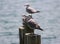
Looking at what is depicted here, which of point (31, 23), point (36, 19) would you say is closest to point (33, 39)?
point (31, 23)

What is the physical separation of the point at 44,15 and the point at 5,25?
2.60 m

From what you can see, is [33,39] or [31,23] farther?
[31,23]

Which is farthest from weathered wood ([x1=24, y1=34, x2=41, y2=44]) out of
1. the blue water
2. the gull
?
the blue water

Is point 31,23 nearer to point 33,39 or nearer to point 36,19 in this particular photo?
point 33,39

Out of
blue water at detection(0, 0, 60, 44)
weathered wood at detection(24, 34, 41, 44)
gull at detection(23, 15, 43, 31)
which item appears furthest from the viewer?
blue water at detection(0, 0, 60, 44)

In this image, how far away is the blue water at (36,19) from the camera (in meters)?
11.2

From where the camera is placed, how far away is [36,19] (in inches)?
543

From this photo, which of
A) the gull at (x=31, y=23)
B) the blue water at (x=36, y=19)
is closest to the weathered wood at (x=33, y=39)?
the gull at (x=31, y=23)

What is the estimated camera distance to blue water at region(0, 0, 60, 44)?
11.2 m

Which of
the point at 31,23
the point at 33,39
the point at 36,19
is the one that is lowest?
the point at 33,39

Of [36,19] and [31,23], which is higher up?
[36,19]

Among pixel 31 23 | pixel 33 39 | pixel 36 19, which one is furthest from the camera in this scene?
pixel 36 19

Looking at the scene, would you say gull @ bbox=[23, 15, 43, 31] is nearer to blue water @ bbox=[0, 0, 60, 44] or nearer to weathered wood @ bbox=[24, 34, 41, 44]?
weathered wood @ bbox=[24, 34, 41, 44]

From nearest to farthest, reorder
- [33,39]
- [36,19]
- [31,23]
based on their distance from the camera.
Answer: [33,39]
[31,23]
[36,19]
